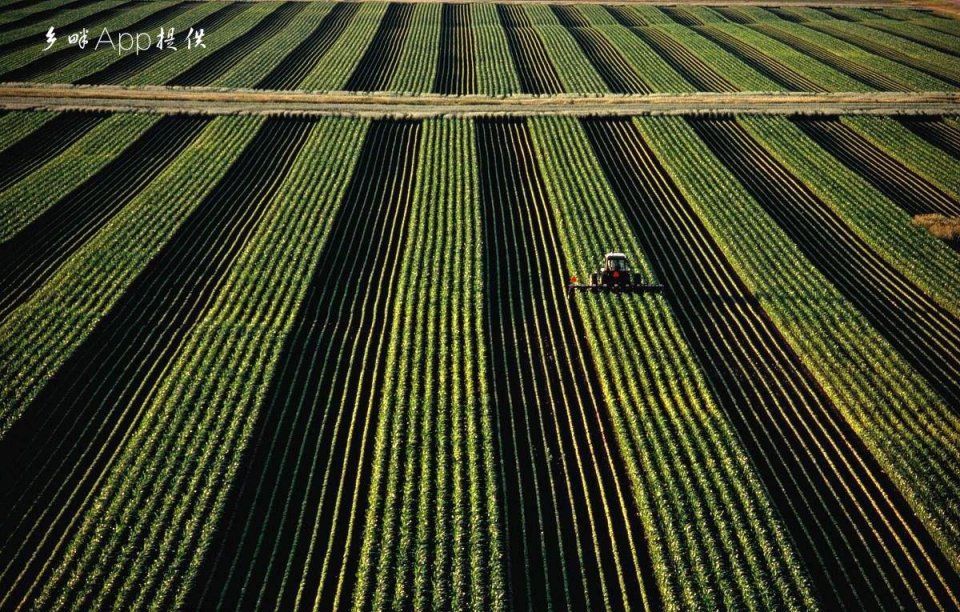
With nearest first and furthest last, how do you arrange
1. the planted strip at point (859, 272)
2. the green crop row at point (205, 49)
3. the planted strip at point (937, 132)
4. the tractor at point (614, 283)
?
the planted strip at point (859, 272) < the tractor at point (614, 283) < the planted strip at point (937, 132) < the green crop row at point (205, 49)

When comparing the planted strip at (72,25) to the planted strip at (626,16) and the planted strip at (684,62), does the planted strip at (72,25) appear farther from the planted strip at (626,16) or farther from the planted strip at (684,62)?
the planted strip at (684,62)

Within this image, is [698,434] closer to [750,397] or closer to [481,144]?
[750,397]

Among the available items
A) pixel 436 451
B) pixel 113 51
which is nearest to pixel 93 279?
pixel 436 451

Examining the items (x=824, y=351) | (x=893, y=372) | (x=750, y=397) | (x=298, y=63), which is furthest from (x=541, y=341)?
(x=298, y=63)

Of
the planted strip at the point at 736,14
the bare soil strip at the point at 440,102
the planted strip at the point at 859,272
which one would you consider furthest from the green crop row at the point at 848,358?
the planted strip at the point at 736,14

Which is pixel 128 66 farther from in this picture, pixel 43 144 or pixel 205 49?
pixel 43 144

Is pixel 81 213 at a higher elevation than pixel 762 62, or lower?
lower
